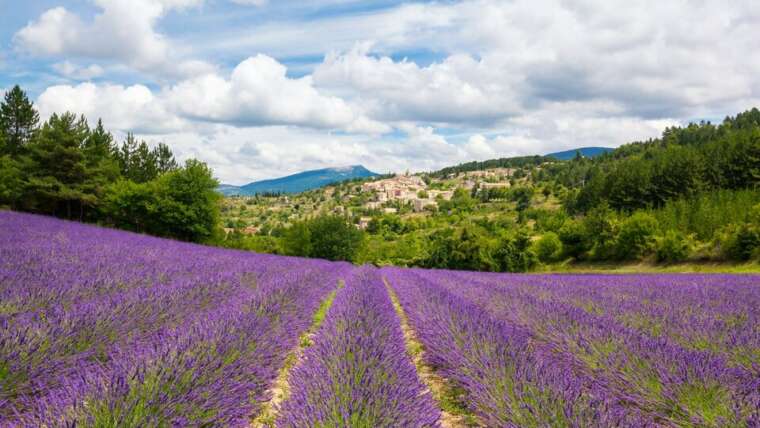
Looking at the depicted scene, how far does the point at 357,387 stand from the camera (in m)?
3.03

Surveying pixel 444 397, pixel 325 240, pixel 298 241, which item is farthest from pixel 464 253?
pixel 444 397

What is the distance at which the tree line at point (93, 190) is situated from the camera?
1093 inches

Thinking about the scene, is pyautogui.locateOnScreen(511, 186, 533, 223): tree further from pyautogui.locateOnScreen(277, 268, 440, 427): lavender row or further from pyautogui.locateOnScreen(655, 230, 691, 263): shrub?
pyautogui.locateOnScreen(277, 268, 440, 427): lavender row

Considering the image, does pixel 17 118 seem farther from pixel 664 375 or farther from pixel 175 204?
pixel 664 375

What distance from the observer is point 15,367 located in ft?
8.50

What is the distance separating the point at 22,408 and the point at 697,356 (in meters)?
5.19

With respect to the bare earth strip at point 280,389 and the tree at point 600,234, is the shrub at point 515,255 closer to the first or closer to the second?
the tree at point 600,234

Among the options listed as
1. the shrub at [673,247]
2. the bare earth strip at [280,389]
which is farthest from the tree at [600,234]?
the bare earth strip at [280,389]

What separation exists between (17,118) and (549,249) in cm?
5714

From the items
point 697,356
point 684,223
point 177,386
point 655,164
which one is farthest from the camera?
point 655,164

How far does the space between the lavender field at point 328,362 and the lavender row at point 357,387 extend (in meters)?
0.02

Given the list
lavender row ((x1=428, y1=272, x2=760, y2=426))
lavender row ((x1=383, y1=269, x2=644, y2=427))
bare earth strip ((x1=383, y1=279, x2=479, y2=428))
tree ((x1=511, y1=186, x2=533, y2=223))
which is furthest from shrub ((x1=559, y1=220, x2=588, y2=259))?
tree ((x1=511, y1=186, x2=533, y2=223))

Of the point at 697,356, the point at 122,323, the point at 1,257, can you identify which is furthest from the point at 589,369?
the point at 1,257

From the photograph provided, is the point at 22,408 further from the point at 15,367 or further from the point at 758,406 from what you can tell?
the point at 758,406
